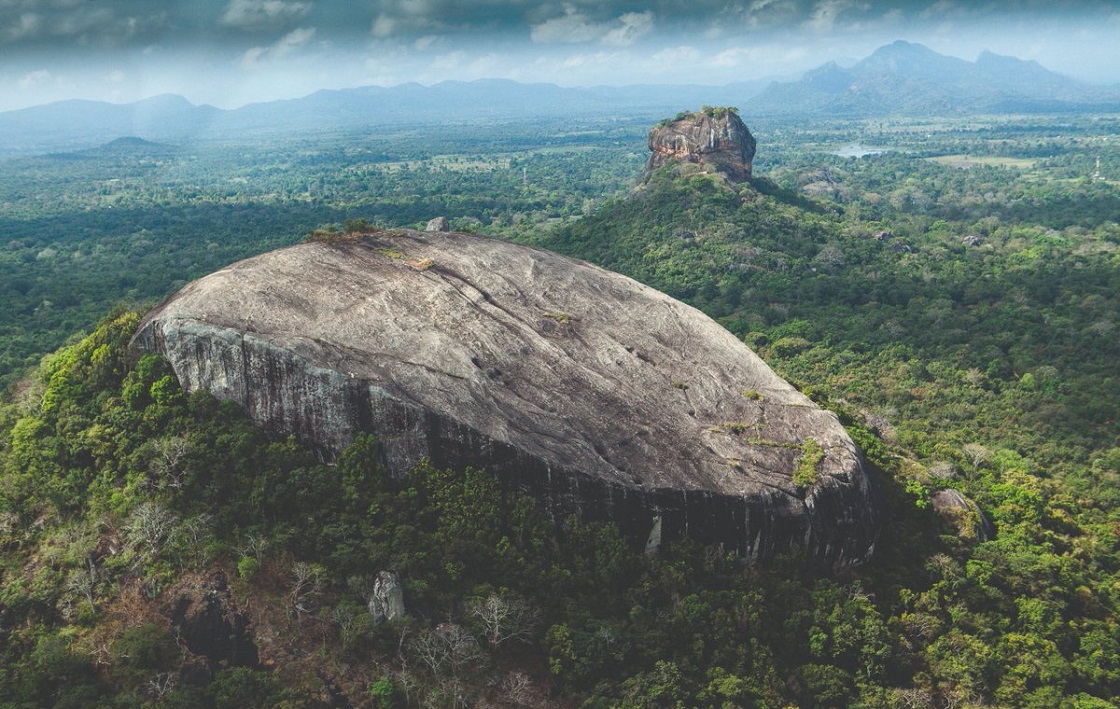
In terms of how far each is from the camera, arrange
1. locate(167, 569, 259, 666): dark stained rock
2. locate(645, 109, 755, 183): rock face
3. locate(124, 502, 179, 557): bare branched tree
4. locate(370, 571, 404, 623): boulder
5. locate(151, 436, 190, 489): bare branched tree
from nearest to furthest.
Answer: locate(167, 569, 259, 666): dark stained rock
locate(370, 571, 404, 623): boulder
locate(124, 502, 179, 557): bare branched tree
locate(151, 436, 190, 489): bare branched tree
locate(645, 109, 755, 183): rock face

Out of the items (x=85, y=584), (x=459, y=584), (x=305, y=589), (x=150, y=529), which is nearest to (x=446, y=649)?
(x=459, y=584)

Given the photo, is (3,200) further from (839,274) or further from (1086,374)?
(1086,374)

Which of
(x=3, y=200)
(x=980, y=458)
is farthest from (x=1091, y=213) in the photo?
(x=3, y=200)

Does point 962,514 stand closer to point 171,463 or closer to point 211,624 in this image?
point 211,624

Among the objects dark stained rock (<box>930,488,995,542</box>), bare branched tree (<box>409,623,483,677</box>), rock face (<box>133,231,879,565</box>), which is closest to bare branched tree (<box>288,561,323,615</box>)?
bare branched tree (<box>409,623,483,677</box>)

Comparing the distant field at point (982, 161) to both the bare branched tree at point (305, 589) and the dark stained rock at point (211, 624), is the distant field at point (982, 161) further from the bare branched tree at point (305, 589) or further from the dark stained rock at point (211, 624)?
the dark stained rock at point (211, 624)

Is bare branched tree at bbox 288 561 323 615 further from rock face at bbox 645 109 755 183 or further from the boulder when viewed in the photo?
rock face at bbox 645 109 755 183
